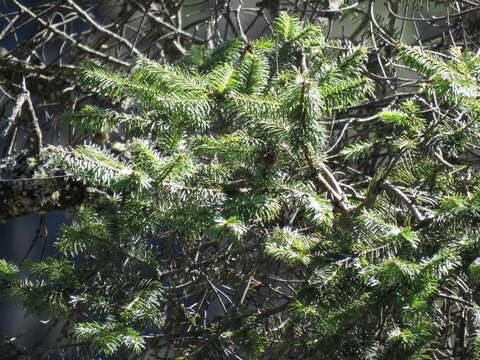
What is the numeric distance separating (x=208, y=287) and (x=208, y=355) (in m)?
0.65

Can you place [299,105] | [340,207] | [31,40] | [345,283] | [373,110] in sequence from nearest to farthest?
[299,105] → [345,283] → [340,207] → [373,110] → [31,40]

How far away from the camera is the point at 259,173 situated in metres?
1.62

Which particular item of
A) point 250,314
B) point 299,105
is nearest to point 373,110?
point 250,314

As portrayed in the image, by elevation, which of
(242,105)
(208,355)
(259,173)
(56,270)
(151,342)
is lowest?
(151,342)

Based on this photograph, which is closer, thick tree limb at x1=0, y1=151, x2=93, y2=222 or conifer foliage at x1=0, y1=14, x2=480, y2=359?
conifer foliage at x1=0, y1=14, x2=480, y2=359

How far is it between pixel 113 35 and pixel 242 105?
179 cm

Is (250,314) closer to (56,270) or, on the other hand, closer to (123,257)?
(123,257)

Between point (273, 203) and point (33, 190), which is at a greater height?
point (273, 203)

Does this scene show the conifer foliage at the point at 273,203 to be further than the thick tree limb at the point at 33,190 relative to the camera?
No

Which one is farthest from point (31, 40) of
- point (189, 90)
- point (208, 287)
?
point (189, 90)

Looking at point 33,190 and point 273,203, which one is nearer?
point 273,203

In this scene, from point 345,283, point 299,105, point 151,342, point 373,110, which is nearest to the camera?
point 299,105

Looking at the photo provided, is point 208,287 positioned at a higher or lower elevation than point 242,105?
lower

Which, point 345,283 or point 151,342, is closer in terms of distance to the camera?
point 345,283
